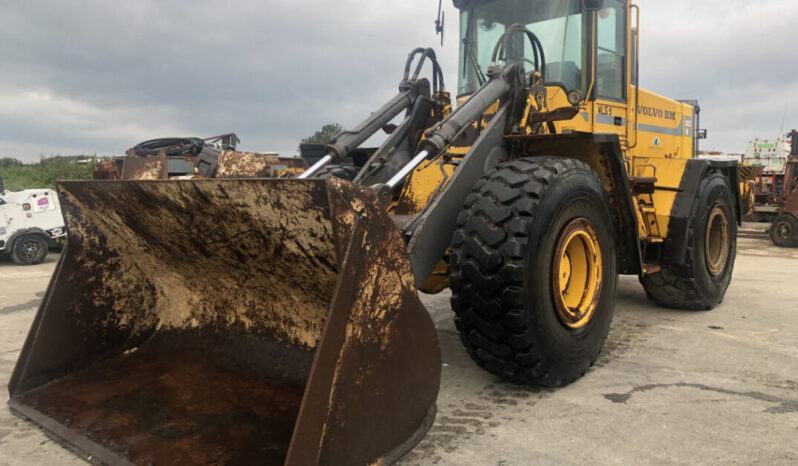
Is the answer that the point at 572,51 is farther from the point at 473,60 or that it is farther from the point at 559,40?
the point at 473,60

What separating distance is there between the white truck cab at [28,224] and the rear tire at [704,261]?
407 inches

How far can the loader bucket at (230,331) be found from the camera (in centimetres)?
228

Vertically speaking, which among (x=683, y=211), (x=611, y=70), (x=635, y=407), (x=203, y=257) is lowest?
(x=635, y=407)

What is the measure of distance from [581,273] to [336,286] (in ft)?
6.88

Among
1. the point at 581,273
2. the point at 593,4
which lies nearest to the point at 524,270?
the point at 581,273

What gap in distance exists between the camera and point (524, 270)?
3.07 metres

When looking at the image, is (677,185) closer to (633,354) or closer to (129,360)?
(633,354)

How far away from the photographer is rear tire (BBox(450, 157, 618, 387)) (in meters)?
3.10

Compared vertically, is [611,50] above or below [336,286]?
above

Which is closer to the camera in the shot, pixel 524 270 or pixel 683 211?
pixel 524 270

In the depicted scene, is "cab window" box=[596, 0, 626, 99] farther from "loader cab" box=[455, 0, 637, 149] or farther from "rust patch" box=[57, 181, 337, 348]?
"rust patch" box=[57, 181, 337, 348]

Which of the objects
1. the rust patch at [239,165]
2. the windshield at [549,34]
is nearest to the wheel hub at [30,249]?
the rust patch at [239,165]

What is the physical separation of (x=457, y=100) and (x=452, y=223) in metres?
2.08

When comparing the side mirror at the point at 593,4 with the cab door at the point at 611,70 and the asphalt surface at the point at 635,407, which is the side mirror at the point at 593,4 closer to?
the cab door at the point at 611,70
